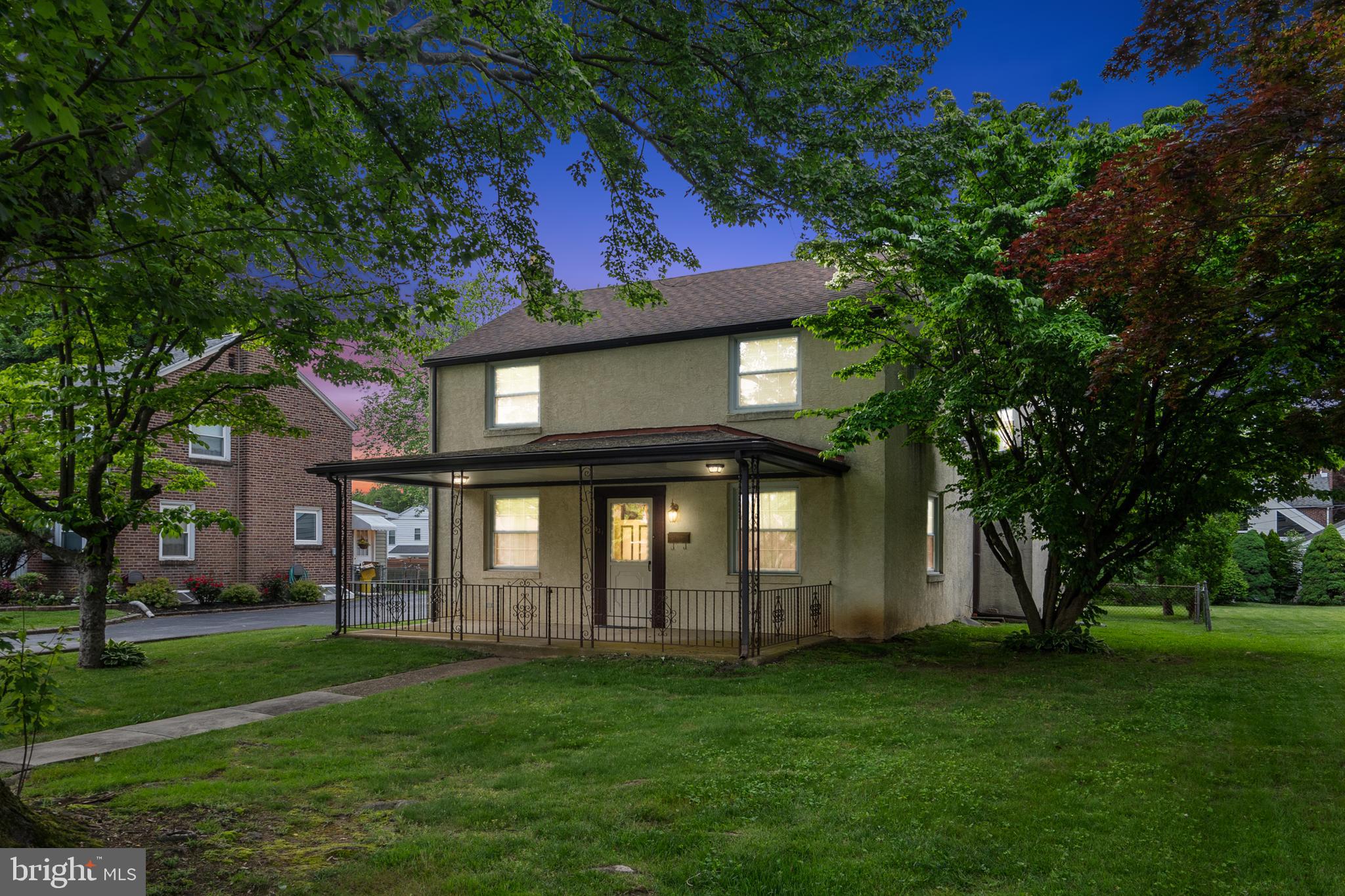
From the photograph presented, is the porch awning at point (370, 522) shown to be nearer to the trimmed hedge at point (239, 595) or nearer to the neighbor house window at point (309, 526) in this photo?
the neighbor house window at point (309, 526)

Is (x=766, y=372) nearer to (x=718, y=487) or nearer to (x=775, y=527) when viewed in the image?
(x=718, y=487)

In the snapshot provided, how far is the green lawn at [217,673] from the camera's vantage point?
8.75 metres

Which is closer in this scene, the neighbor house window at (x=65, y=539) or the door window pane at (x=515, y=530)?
the door window pane at (x=515, y=530)

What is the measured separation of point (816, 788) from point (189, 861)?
3684 mm

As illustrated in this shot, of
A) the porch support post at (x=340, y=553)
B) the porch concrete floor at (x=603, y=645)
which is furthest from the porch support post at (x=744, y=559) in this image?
the porch support post at (x=340, y=553)

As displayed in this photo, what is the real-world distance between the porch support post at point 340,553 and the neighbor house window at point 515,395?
3.41 m

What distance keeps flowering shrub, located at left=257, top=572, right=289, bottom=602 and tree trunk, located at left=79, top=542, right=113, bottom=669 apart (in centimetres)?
1396

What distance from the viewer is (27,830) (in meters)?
4.11

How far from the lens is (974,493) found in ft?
42.9

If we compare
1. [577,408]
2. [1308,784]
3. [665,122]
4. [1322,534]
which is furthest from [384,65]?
[1322,534]

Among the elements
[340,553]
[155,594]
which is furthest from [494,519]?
[155,594]

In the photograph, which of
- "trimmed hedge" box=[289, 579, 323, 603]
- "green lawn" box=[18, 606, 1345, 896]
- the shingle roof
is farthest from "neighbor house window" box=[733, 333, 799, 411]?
"trimmed hedge" box=[289, 579, 323, 603]

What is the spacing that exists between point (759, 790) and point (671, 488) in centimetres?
976

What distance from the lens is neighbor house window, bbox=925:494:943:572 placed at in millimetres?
16625
